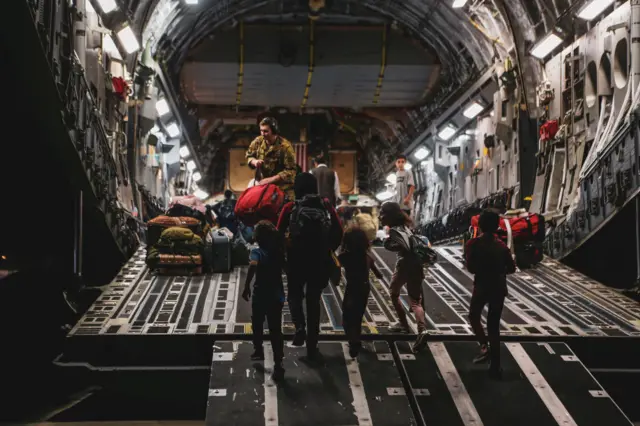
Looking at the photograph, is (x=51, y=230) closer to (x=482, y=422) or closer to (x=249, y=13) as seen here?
(x=482, y=422)

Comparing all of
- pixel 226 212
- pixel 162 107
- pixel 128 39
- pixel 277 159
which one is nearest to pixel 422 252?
pixel 277 159

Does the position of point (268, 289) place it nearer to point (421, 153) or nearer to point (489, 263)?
point (489, 263)

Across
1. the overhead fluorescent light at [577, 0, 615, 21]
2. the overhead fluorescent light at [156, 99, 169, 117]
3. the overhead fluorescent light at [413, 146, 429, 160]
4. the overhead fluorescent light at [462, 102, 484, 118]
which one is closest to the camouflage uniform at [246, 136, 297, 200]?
the overhead fluorescent light at [577, 0, 615, 21]

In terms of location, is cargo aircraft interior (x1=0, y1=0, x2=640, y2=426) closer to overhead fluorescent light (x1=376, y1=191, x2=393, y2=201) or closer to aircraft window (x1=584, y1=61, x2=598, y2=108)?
aircraft window (x1=584, y1=61, x2=598, y2=108)

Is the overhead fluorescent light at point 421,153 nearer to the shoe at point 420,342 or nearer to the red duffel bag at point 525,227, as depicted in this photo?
the red duffel bag at point 525,227

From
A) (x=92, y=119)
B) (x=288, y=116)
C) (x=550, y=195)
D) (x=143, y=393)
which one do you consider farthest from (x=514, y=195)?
(x=288, y=116)

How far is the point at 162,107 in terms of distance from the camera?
20172mm

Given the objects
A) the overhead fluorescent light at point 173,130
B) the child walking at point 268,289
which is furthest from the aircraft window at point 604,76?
the overhead fluorescent light at point 173,130

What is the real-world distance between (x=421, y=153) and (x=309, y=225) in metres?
20.2

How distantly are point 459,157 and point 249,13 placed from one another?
8016mm

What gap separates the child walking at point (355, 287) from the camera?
7.94 m

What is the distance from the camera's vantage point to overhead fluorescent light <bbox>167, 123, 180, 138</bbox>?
22634 mm

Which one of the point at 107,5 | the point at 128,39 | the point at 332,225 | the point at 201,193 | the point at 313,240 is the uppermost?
the point at 107,5

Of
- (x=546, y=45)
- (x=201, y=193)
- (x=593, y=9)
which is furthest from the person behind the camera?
(x=201, y=193)
